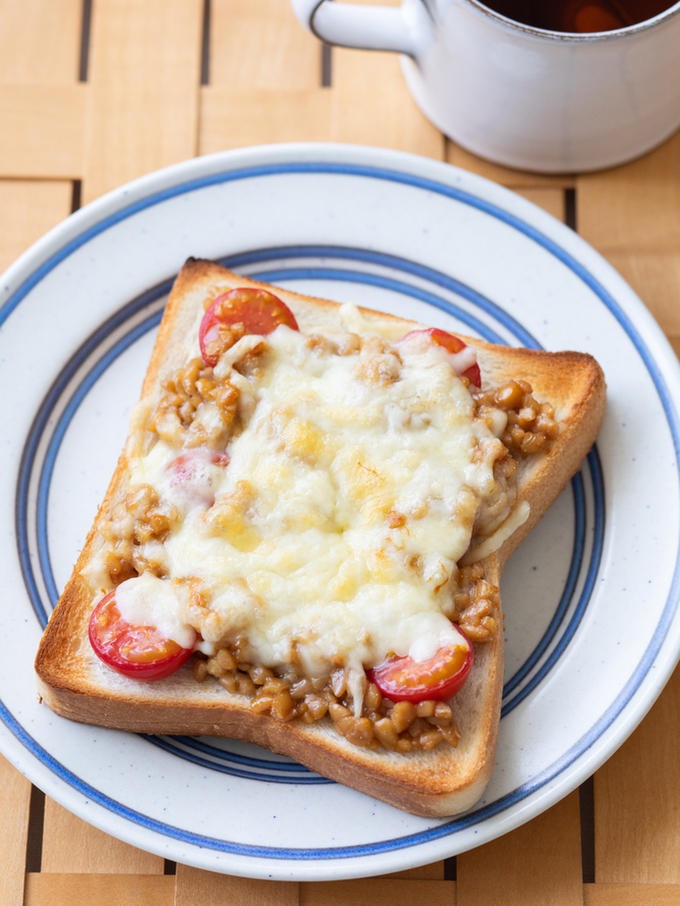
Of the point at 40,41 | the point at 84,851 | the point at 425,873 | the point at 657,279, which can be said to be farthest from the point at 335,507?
the point at 40,41

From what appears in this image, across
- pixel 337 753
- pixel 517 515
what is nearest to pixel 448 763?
pixel 337 753

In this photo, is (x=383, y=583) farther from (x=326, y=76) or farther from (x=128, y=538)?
(x=326, y=76)

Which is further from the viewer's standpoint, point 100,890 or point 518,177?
point 518,177

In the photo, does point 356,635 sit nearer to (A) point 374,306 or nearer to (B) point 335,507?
(B) point 335,507

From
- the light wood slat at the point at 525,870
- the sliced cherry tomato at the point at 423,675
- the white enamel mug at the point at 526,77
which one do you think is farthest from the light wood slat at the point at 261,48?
the light wood slat at the point at 525,870

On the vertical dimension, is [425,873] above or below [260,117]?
below


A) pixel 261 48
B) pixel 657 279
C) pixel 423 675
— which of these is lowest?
pixel 423 675

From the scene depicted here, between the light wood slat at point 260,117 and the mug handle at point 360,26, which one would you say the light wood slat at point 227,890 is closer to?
the light wood slat at point 260,117
